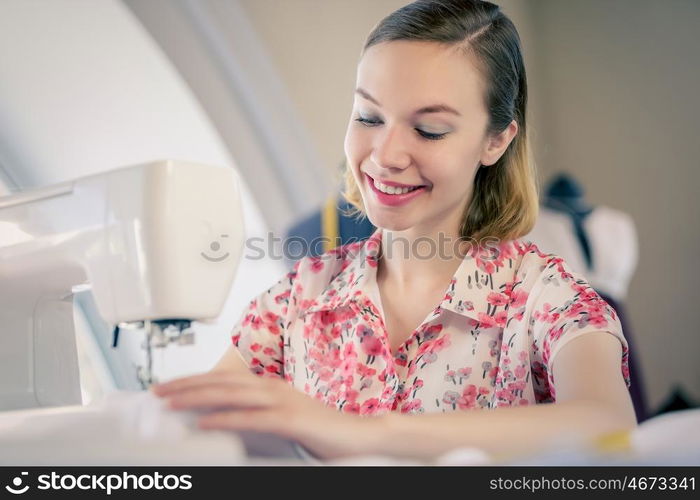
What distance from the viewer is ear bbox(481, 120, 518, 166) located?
48.2 inches

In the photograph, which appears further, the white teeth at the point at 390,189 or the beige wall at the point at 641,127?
the beige wall at the point at 641,127

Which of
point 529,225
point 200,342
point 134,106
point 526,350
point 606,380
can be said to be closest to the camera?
point 606,380

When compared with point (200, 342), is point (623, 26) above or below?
above

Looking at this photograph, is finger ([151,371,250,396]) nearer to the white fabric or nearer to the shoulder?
the shoulder

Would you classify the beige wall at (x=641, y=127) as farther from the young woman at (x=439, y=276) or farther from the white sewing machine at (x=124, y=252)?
the white sewing machine at (x=124, y=252)

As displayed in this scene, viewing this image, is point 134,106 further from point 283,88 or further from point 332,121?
point 332,121

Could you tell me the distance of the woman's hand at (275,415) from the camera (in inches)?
25.7

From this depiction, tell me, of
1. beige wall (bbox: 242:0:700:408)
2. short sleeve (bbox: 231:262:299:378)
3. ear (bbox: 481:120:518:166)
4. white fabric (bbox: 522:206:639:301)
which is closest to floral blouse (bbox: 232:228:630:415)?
short sleeve (bbox: 231:262:299:378)

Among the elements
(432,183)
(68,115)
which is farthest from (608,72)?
(432,183)

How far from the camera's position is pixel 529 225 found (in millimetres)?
1273

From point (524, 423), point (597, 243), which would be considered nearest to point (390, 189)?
point (524, 423)

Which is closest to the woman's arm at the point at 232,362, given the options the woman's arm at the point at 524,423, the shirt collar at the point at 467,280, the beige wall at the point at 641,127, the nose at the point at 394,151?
the shirt collar at the point at 467,280

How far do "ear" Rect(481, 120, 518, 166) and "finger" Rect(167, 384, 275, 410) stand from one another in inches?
26.0

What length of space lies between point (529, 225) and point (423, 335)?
256 mm
